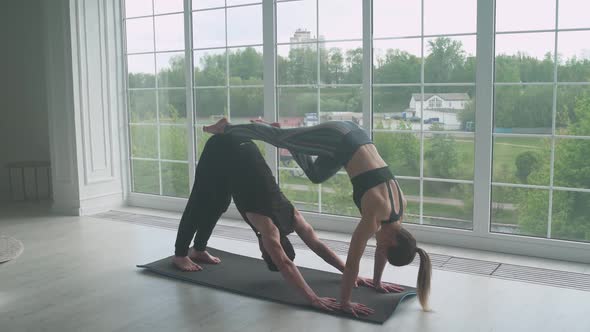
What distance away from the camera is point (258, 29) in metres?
5.99

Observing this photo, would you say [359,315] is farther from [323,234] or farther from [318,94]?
[318,94]

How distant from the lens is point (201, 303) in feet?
12.4

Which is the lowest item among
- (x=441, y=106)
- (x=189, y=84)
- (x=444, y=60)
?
(x=441, y=106)

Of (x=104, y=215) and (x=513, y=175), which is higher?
(x=513, y=175)

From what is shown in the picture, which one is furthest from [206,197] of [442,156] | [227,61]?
[227,61]

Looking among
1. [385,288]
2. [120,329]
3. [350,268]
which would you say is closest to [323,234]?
[385,288]

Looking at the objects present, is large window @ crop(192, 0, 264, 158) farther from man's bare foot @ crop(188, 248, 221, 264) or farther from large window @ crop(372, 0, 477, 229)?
man's bare foot @ crop(188, 248, 221, 264)

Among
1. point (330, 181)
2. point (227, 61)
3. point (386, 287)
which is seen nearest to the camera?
point (386, 287)

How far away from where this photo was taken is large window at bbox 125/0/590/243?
4.66 meters

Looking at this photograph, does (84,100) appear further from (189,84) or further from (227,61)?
(227,61)

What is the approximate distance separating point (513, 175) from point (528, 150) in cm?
34

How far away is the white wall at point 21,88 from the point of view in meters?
7.51

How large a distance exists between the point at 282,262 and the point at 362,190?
2.22 feet

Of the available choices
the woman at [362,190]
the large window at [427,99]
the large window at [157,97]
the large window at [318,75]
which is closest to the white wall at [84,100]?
the large window at [157,97]
